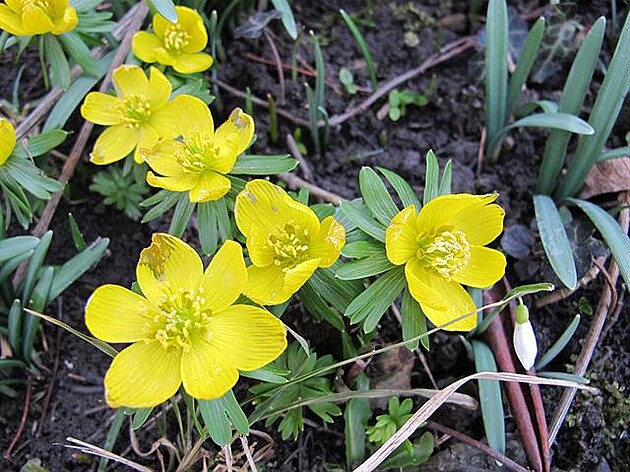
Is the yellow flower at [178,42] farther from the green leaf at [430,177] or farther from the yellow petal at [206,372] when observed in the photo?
the yellow petal at [206,372]

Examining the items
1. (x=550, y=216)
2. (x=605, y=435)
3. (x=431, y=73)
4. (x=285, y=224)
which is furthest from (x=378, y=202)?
(x=431, y=73)

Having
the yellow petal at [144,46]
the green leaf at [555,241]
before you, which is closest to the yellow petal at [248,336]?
the green leaf at [555,241]

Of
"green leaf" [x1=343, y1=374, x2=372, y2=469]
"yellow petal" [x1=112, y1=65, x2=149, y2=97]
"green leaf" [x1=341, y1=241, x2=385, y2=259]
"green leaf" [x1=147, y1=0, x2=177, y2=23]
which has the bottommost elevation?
"green leaf" [x1=343, y1=374, x2=372, y2=469]

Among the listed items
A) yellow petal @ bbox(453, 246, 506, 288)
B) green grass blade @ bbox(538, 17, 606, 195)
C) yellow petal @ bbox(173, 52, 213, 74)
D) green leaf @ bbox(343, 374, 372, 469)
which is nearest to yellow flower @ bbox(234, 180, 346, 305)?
yellow petal @ bbox(453, 246, 506, 288)

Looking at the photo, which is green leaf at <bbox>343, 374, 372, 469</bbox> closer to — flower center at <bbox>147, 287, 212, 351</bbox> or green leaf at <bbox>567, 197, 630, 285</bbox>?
flower center at <bbox>147, 287, 212, 351</bbox>

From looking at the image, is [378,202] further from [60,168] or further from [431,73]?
[60,168]

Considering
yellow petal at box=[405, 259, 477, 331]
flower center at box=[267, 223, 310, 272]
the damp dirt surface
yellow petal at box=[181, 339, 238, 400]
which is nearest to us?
yellow petal at box=[181, 339, 238, 400]
